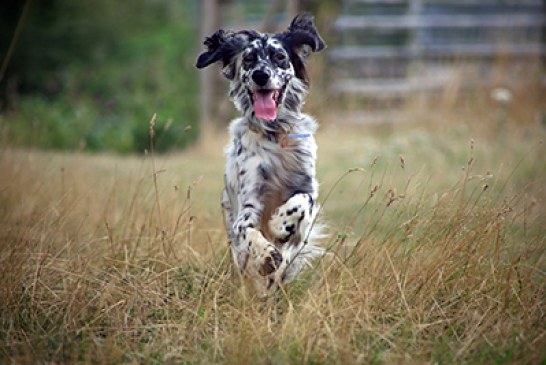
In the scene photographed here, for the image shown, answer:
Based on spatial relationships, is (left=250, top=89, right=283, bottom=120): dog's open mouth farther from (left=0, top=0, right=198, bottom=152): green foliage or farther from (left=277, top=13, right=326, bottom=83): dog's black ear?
(left=0, top=0, right=198, bottom=152): green foliage

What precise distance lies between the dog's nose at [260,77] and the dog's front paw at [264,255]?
864 mm

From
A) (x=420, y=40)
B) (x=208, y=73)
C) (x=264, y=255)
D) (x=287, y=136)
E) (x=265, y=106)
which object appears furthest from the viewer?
(x=420, y=40)

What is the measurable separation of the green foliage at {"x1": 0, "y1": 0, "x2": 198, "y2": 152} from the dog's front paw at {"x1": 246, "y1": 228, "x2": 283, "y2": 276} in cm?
614

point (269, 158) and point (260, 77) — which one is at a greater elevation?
point (260, 77)

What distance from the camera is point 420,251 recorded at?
4.39m

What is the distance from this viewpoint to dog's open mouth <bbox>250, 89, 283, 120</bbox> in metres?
4.70

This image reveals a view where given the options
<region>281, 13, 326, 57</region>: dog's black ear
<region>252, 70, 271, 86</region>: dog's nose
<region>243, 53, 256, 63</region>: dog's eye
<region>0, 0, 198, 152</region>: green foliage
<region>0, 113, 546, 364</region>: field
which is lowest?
<region>0, 0, 198, 152</region>: green foliage

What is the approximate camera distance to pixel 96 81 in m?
15.4

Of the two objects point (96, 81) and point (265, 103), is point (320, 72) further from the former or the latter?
point (265, 103)

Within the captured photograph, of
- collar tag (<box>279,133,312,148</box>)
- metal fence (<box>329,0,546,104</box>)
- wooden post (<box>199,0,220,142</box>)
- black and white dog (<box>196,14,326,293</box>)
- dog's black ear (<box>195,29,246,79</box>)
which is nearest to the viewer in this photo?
black and white dog (<box>196,14,326,293</box>)

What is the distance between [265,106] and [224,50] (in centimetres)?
58

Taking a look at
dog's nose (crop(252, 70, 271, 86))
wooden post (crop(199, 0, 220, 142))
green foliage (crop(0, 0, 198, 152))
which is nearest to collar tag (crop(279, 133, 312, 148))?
dog's nose (crop(252, 70, 271, 86))

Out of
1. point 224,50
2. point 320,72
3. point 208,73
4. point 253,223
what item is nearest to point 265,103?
point 224,50

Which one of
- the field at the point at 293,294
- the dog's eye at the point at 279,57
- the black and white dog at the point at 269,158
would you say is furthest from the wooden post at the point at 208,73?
the dog's eye at the point at 279,57
